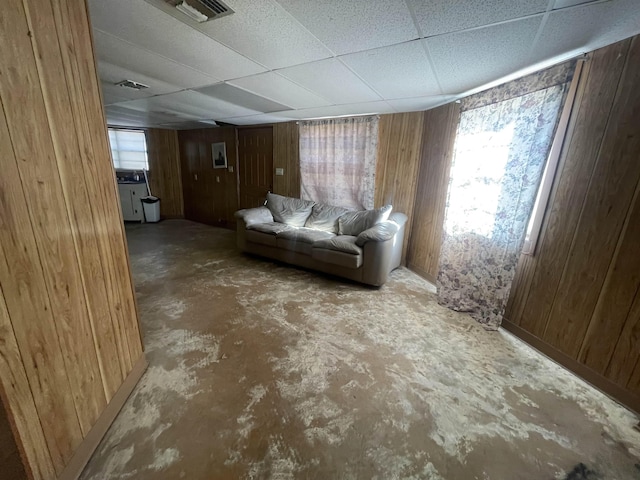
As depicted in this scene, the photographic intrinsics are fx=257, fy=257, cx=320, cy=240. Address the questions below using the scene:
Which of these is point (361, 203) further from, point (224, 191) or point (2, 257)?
point (2, 257)

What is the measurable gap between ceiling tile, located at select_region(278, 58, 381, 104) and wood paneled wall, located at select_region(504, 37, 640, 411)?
1.60 m

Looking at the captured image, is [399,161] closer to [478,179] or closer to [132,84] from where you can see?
[478,179]

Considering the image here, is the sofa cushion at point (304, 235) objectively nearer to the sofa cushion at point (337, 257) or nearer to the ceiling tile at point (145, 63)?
the sofa cushion at point (337, 257)

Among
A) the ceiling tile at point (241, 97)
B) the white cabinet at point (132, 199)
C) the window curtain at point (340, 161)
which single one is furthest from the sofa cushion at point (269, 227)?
the white cabinet at point (132, 199)

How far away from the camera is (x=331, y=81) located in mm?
2287

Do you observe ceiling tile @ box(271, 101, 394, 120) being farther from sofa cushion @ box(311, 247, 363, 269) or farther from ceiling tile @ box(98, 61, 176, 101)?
sofa cushion @ box(311, 247, 363, 269)

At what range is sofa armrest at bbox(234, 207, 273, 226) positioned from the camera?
12.3 ft

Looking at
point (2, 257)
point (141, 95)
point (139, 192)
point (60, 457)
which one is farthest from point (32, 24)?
point (139, 192)

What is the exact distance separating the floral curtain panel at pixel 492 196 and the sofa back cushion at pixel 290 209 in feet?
6.58

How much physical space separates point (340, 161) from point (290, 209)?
106 cm

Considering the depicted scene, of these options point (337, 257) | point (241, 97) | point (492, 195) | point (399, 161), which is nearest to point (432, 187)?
point (399, 161)

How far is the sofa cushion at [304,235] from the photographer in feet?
10.7

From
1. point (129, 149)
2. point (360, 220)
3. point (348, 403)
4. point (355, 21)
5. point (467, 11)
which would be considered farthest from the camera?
point (129, 149)

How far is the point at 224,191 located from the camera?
5441 mm
